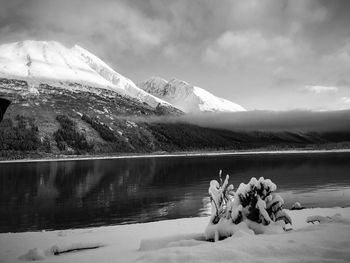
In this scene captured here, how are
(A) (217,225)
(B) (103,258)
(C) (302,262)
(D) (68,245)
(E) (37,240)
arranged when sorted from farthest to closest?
(E) (37,240)
(D) (68,245)
(A) (217,225)
(B) (103,258)
(C) (302,262)

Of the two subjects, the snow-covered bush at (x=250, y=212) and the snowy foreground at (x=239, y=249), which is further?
the snow-covered bush at (x=250, y=212)

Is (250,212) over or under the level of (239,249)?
over

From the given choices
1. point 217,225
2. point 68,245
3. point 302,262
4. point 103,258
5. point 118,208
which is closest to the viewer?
point 302,262

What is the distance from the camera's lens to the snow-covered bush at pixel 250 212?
12.3 m

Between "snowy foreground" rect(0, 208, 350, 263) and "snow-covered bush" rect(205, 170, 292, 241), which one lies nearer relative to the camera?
"snowy foreground" rect(0, 208, 350, 263)

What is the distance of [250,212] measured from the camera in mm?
13008

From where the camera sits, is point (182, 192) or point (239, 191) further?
point (182, 192)

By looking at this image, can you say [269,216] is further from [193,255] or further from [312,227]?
[193,255]

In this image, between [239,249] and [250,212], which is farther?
[250,212]

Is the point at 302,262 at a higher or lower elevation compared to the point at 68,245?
higher

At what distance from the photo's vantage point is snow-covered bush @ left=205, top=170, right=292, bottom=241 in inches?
486

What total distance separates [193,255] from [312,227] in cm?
561

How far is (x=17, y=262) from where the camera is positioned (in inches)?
503

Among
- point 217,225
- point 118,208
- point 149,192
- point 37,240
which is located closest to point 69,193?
point 149,192
